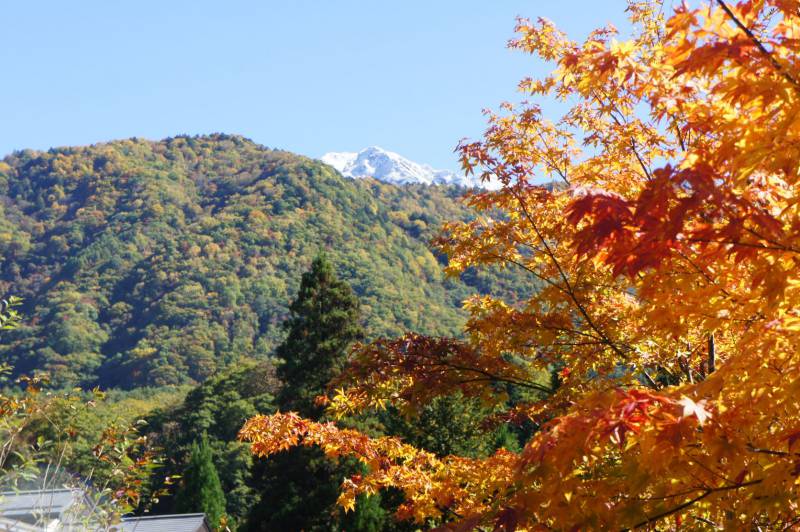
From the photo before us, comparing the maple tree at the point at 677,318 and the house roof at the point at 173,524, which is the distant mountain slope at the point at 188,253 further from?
the maple tree at the point at 677,318

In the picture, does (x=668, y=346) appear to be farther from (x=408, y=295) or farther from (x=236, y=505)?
(x=408, y=295)

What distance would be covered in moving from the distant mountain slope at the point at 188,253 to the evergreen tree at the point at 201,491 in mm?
29293

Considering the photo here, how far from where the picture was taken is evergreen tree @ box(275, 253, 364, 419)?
25828mm

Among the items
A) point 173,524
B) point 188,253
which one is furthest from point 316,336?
point 188,253

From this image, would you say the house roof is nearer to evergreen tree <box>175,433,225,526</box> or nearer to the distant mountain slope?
evergreen tree <box>175,433,225,526</box>

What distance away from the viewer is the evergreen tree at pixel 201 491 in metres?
29.6

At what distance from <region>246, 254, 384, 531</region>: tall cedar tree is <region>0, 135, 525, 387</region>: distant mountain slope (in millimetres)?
28844

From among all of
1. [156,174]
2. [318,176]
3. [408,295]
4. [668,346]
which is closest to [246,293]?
[408,295]

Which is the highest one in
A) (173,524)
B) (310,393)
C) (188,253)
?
(188,253)

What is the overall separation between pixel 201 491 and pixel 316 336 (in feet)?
29.2

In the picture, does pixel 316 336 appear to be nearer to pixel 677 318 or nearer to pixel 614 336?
pixel 614 336

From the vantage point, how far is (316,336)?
86.4ft

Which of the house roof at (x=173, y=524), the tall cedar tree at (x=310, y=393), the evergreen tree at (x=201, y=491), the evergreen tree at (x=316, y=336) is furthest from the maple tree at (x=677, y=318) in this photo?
the evergreen tree at (x=201, y=491)

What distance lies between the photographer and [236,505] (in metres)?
39.5
